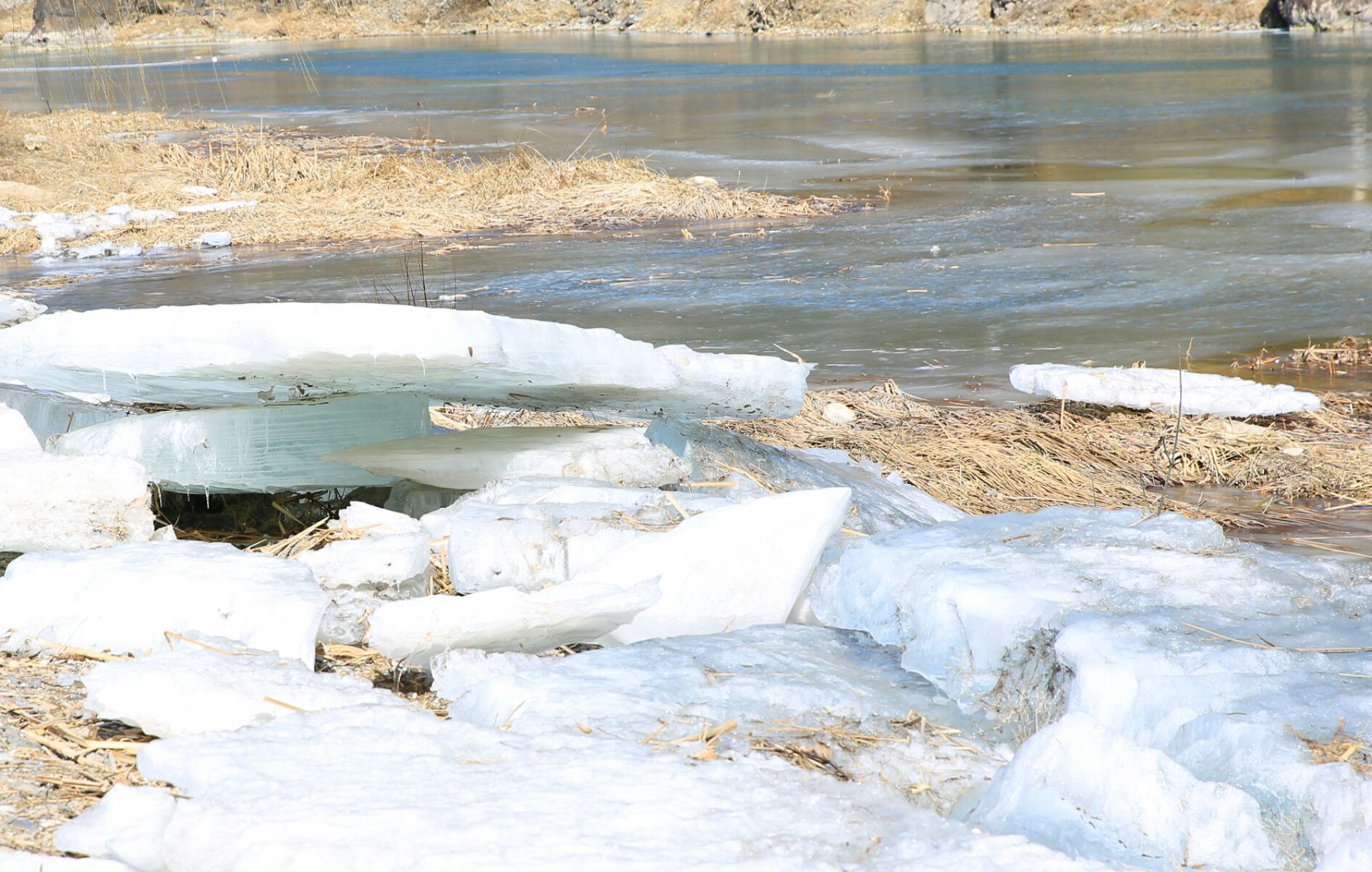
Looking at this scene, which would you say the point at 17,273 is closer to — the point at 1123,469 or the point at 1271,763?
the point at 1123,469

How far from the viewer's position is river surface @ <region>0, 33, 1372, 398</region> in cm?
721

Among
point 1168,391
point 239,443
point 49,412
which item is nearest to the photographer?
point 239,443

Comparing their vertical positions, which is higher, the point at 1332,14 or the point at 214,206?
the point at 1332,14

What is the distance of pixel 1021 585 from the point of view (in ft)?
8.38

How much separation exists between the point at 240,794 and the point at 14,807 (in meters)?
0.39

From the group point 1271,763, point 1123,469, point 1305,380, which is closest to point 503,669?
point 1271,763

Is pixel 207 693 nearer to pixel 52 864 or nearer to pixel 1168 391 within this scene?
pixel 52 864

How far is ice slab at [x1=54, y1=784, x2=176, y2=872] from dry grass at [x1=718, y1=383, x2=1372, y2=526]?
3072 millimetres

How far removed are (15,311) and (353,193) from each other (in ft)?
19.7

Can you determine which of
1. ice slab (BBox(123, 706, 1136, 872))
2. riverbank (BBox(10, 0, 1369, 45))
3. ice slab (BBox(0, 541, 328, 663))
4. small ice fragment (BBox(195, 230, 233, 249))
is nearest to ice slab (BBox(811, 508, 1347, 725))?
ice slab (BBox(123, 706, 1136, 872))

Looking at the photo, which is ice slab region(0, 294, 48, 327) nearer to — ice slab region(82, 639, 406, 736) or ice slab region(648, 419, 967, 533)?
ice slab region(648, 419, 967, 533)

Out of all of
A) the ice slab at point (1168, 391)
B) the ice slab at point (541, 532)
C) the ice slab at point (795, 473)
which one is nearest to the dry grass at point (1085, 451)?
the ice slab at point (1168, 391)

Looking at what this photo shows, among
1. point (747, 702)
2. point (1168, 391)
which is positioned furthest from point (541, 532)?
point (1168, 391)

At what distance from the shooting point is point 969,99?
22.3 metres
